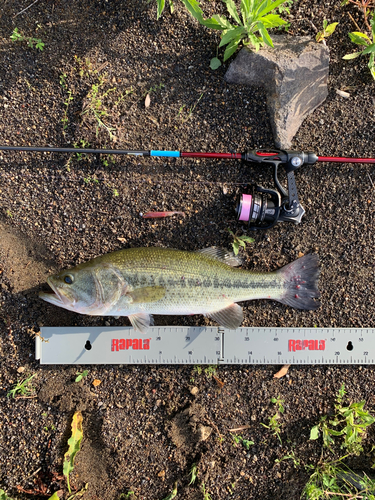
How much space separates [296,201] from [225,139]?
3.52 feet

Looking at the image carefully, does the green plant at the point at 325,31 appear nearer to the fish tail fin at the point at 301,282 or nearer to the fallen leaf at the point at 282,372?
the fish tail fin at the point at 301,282

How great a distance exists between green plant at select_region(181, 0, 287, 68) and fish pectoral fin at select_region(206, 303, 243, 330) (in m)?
2.70

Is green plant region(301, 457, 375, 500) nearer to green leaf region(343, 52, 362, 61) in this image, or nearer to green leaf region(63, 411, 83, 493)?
green leaf region(63, 411, 83, 493)

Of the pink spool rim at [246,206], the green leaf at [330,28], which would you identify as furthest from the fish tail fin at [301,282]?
the green leaf at [330,28]

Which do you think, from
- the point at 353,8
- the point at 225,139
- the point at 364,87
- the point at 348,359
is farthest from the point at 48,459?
the point at 353,8

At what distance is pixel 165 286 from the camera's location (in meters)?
3.26

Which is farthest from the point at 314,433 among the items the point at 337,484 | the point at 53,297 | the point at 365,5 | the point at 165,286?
the point at 365,5

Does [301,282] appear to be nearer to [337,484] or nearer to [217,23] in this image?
[337,484]

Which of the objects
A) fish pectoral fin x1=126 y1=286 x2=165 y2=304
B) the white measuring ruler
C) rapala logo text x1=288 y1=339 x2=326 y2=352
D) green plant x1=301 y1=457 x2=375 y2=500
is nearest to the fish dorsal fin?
fish pectoral fin x1=126 y1=286 x2=165 y2=304

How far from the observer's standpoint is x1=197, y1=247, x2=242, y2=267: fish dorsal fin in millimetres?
3499

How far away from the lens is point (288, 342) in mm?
3727

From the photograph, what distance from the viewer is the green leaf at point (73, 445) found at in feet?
11.5

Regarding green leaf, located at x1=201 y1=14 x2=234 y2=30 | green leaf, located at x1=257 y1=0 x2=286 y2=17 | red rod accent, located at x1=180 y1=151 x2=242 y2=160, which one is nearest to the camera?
green leaf, located at x1=257 y1=0 x2=286 y2=17

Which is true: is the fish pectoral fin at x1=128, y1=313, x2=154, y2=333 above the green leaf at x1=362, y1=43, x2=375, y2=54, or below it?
below
